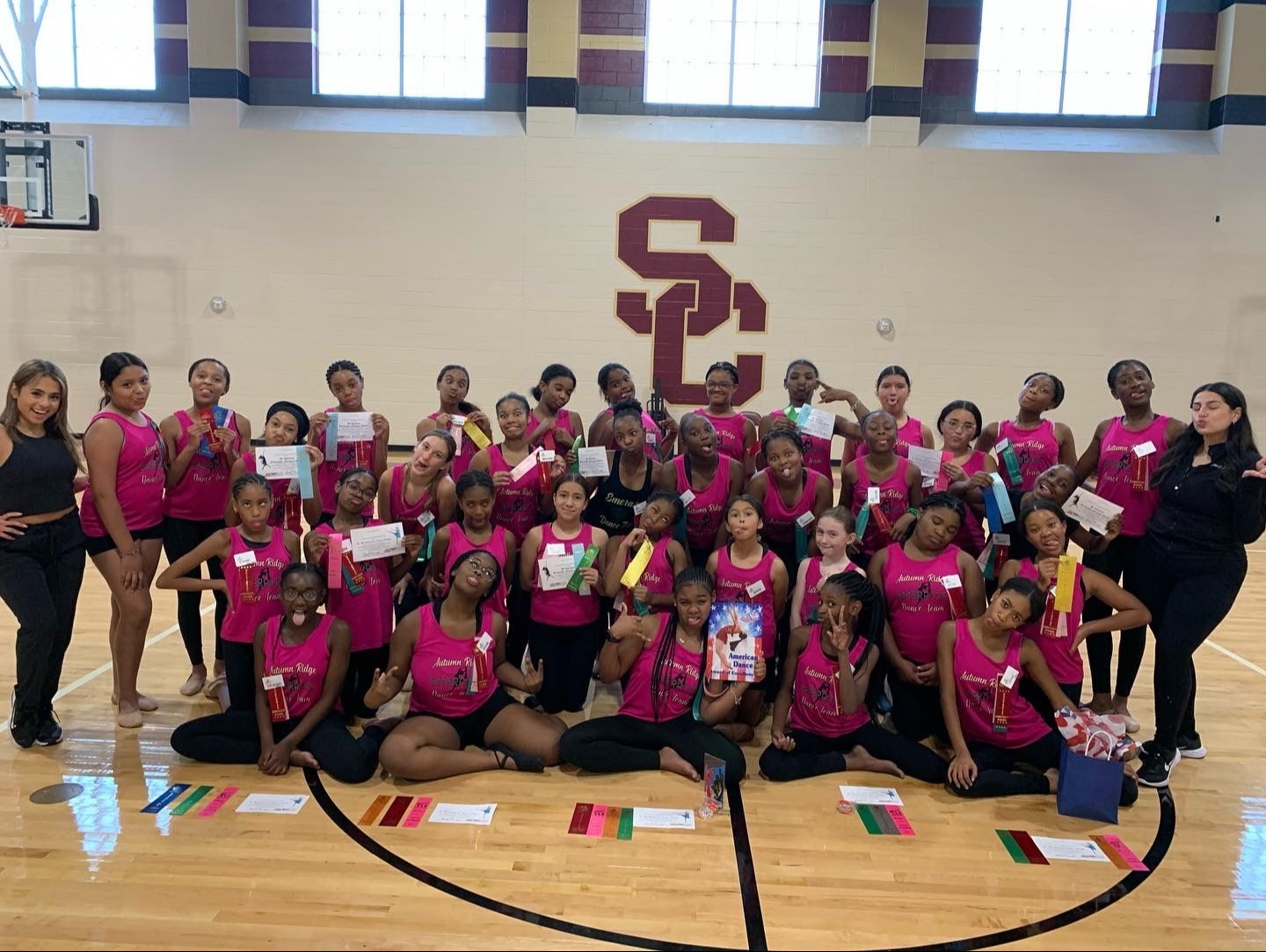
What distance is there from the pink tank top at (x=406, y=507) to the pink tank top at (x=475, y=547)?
26cm

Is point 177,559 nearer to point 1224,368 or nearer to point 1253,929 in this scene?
point 1253,929

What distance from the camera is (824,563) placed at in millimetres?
4164

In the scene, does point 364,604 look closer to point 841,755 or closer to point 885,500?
point 841,755

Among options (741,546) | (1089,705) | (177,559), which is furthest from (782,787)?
(177,559)

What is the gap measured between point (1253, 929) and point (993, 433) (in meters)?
2.63

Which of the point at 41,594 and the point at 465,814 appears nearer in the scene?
the point at 465,814

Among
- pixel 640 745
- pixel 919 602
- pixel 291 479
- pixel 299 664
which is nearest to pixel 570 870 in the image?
pixel 640 745

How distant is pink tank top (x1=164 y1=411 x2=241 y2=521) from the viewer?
431cm

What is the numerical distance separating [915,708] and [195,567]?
334 cm

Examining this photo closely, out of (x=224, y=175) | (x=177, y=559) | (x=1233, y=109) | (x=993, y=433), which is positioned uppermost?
(x=1233, y=109)

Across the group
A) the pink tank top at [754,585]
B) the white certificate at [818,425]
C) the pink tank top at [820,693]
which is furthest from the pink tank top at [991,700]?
the white certificate at [818,425]

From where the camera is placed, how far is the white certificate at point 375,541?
3967mm

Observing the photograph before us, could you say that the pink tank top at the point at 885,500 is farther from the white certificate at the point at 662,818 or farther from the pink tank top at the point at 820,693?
the white certificate at the point at 662,818

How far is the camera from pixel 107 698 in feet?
14.8
